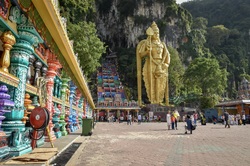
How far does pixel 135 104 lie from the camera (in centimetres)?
3597

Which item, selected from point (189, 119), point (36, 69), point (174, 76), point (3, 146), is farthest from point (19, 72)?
point (174, 76)

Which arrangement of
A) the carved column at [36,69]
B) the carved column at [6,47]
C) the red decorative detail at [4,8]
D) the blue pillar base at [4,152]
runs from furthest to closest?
the carved column at [36,69] → the carved column at [6,47] → the red decorative detail at [4,8] → the blue pillar base at [4,152]

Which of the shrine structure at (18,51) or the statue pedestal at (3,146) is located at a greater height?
the shrine structure at (18,51)

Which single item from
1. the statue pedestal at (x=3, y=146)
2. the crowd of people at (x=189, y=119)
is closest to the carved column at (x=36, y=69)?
the statue pedestal at (x=3, y=146)

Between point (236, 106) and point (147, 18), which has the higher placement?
point (147, 18)

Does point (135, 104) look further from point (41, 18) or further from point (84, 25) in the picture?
point (41, 18)

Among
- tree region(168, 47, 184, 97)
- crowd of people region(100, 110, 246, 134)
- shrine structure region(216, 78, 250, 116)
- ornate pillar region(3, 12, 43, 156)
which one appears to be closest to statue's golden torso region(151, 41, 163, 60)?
crowd of people region(100, 110, 246, 134)

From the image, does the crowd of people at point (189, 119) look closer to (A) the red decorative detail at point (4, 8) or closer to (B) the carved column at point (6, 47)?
(B) the carved column at point (6, 47)

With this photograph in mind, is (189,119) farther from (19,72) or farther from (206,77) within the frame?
(206,77)

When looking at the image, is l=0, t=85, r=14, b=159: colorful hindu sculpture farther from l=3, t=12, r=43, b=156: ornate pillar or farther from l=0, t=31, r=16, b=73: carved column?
l=0, t=31, r=16, b=73: carved column

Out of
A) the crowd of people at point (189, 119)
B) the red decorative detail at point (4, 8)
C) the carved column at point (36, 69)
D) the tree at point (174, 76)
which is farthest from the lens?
the tree at point (174, 76)

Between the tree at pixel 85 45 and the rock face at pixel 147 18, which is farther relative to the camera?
the rock face at pixel 147 18

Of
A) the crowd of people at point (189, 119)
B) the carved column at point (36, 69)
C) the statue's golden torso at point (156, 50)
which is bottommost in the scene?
the crowd of people at point (189, 119)

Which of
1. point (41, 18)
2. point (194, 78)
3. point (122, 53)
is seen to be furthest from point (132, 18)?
point (41, 18)
